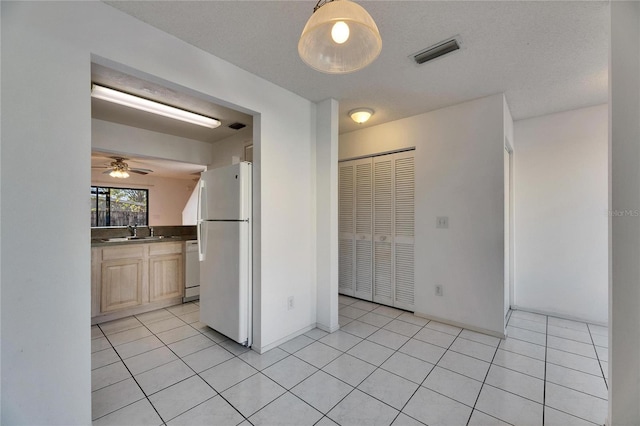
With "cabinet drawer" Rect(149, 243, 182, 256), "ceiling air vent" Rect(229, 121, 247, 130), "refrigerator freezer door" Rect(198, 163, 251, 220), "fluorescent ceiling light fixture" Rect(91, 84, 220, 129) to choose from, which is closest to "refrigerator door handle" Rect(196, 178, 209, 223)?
"refrigerator freezer door" Rect(198, 163, 251, 220)

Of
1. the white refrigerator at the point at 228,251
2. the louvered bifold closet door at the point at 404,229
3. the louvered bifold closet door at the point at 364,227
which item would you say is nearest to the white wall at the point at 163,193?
the white refrigerator at the point at 228,251

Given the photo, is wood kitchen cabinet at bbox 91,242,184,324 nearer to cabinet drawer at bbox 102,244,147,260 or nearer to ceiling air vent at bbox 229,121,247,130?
cabinet drawer at bbox 102,244,147,260

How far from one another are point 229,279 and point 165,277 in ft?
5.45

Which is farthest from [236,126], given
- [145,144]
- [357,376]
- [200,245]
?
[357,376]

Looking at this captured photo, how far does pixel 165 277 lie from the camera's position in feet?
11.8

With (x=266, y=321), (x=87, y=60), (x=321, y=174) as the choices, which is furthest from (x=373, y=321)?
(x=87, y=60)

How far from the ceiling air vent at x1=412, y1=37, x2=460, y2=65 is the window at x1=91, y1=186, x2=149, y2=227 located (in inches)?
275

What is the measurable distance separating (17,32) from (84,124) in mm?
457

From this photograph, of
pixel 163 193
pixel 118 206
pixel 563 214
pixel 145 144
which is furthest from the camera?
pixel 163 193

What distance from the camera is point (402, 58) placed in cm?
209

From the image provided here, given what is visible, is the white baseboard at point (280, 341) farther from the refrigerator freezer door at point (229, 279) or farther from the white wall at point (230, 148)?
the white wall at point (230, 148)

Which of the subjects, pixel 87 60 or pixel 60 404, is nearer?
pixel 60 404

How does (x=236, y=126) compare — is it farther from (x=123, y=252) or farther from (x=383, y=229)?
(x=383, y=229)

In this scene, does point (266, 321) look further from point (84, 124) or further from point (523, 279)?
point (523, 279)
